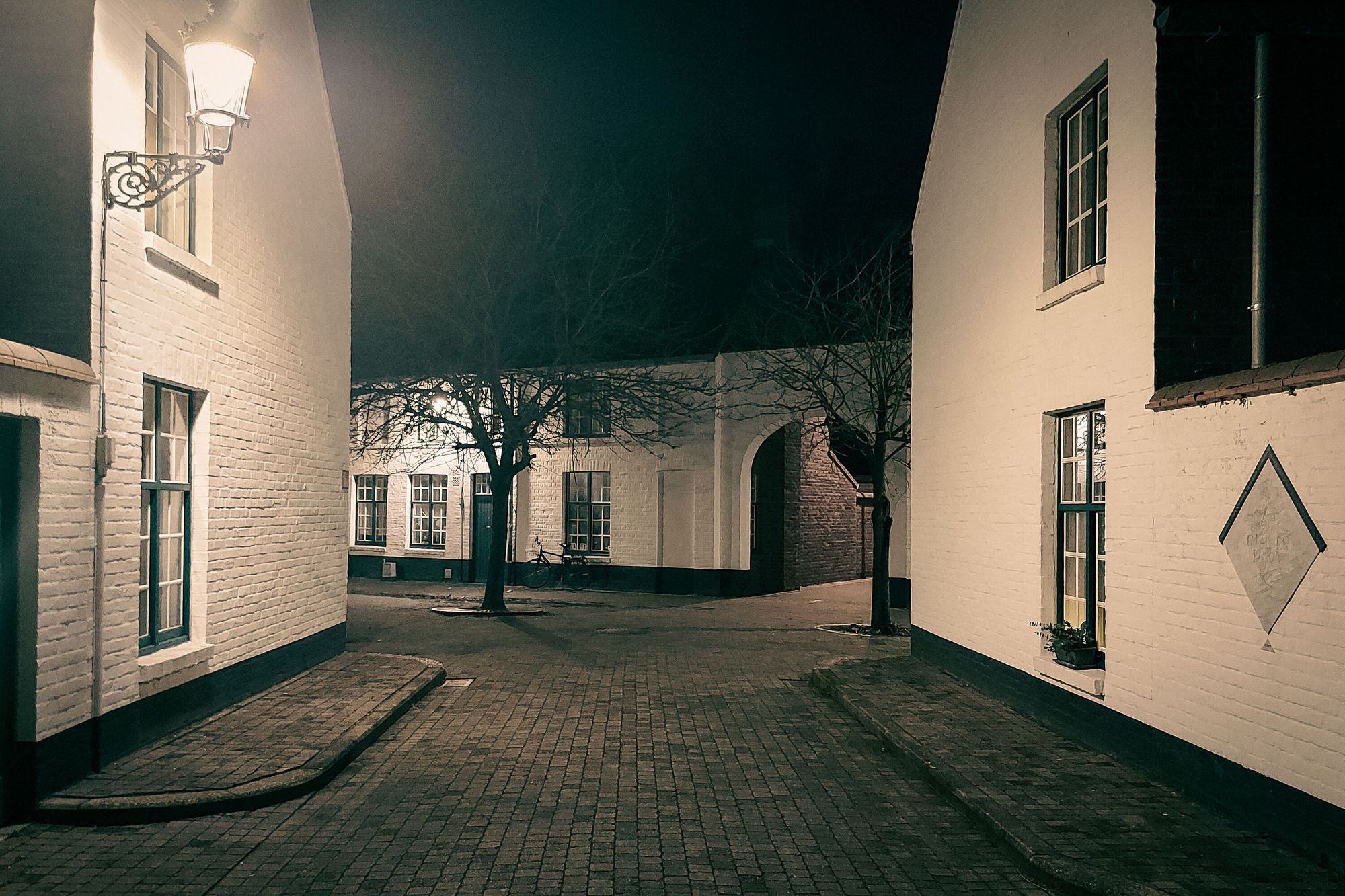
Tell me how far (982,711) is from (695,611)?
11.3 metres

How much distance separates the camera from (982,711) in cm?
914

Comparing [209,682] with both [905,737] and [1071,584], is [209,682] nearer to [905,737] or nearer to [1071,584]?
[905,737]

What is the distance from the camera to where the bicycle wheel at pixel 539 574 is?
2545 centimetres

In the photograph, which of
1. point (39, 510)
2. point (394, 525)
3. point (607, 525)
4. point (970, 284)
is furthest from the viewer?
point (394, 525)

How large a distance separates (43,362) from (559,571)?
19659 mm

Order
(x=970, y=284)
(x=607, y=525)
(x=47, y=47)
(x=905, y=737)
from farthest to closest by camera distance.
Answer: (x=607, y=525)
(x=970, y=284)
(x=905, y=737)
(x=47, y=47)

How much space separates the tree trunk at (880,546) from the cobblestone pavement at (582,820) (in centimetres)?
561

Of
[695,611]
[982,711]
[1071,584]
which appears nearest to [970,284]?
[1071,584]

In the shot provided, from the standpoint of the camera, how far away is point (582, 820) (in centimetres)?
625

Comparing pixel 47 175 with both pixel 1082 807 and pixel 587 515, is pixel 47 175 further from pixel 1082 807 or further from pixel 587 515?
pixel 587 515

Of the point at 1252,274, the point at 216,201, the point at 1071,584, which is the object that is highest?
the point at 216,201

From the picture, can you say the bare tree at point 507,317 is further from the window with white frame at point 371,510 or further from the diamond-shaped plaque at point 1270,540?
the diamond-shaped plaque at point 1270,540

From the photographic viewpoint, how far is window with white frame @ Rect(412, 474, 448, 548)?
27.0 meters

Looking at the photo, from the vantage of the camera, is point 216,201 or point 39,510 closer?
point 39,510
